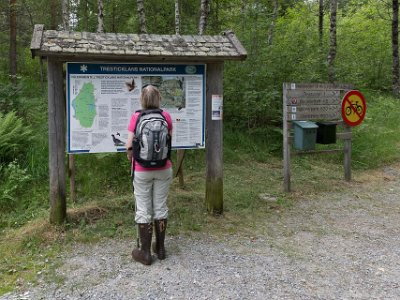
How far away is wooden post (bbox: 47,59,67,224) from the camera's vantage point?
17.0 ft

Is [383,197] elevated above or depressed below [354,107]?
below

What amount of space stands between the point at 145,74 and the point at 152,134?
66.3 inches

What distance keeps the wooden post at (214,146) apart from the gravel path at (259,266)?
2.51ft

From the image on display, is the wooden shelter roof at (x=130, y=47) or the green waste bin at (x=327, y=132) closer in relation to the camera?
the wooden shelter roof at (x=130, y=47)

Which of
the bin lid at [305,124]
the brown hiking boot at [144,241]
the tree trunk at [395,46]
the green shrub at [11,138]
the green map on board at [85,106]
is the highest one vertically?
the tree trunk at [395,46]

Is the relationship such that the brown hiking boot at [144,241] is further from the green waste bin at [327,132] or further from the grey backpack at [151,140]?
the green waste bin at [327,132]

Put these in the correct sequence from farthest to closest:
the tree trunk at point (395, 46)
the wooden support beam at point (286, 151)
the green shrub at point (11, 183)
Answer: the tree trunk at point (395, 46), the wooden support beam at point (286, 151), the green shrub at point (11, 183)

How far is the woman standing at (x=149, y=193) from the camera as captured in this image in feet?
14.3

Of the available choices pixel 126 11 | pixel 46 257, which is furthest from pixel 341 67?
pixel 46 257

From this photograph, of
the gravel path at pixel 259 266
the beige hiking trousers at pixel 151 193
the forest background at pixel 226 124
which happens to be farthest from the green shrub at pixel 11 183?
the beige hiking trousers at pixel 151 193

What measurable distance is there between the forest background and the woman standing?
3.07 ft

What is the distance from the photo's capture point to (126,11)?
14.9m

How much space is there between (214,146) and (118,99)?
1521 mm

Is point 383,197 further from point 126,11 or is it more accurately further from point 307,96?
point 126,11
